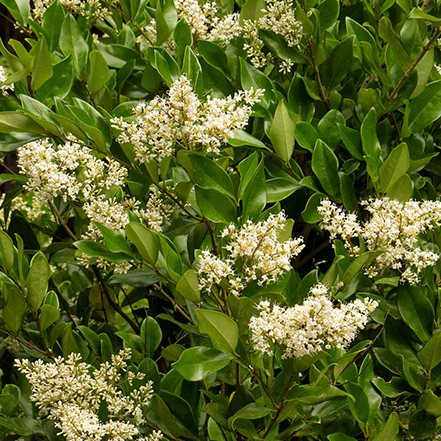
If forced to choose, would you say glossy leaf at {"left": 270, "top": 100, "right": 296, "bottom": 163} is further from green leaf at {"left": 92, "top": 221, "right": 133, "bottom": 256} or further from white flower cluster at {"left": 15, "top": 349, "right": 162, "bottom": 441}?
white flower cluster at {"left": 15, "top": 349, "right": 162, "bottom": 441}

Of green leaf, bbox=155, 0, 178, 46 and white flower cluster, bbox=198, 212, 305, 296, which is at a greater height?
green leaf, bbox=155, 0, 178, 46

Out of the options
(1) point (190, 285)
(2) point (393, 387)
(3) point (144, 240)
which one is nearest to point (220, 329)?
(1) point (190, 285)

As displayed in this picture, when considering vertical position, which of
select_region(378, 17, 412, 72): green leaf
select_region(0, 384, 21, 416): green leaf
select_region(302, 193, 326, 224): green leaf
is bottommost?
select_region(0, 384, 21, 416): green leaf

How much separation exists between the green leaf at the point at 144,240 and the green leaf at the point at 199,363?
0.51ft

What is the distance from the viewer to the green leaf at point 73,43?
3.85 feet

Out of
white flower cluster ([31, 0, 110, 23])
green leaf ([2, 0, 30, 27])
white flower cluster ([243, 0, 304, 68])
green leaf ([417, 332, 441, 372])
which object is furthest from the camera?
white flower cluster ([31, 0, 110, 23])

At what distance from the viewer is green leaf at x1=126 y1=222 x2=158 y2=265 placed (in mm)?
818

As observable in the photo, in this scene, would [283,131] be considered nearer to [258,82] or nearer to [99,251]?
[258,82]

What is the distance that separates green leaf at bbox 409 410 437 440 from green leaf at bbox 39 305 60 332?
0.61 m

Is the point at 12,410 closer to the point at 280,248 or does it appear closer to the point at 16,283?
the point at 16,283

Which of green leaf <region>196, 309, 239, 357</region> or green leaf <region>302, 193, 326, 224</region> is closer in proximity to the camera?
green leaf <region>196, 309, 239, 357</region>

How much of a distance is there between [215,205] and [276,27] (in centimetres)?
44

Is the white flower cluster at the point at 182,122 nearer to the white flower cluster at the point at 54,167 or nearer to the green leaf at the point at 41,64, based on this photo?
the white flower cluster at the point at 54,167

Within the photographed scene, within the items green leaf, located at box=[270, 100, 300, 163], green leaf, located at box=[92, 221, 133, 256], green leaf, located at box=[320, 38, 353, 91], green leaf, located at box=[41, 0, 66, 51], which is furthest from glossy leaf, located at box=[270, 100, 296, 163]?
green leaf, located at box=[41, 0, 66, 51]
